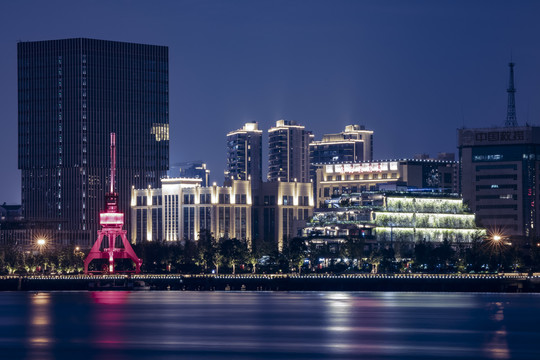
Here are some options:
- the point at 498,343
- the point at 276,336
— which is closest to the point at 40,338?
the point at 276,336

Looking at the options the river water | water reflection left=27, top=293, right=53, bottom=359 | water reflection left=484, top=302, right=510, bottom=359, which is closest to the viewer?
water reflection left=484, top=302, right=510, bottom=359

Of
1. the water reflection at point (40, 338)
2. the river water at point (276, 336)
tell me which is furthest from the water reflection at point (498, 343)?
the water reflection at point (40, 338)

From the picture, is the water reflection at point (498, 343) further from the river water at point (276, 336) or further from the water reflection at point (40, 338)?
the water reflection at point (40, 338)

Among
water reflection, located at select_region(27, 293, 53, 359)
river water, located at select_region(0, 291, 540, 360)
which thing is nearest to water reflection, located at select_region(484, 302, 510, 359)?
river water, located at select_region(0, 291, 540, 360)

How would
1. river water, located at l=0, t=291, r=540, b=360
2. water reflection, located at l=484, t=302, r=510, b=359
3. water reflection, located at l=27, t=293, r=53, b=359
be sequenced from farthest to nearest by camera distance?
1. water reflection, located at l=27, t=293, r=53, b=359
2. river water, located at l=0, t=291, r=540, b=360
3. water reflection, located at l=484, t=302, r=510, b=359

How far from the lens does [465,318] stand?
19138cm

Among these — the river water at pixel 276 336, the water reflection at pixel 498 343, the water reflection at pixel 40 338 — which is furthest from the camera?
the water reflection at pixel 40 338

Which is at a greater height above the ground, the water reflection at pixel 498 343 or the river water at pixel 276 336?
the river water at pixel 276 336

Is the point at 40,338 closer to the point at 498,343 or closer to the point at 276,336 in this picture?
the point at 276,336

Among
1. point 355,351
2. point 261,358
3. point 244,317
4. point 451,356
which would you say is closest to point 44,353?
point 261,358

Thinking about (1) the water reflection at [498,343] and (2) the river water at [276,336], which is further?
(2) the river water at [276,336]

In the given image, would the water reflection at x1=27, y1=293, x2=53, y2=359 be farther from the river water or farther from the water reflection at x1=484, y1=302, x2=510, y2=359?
the water reflection at x1=484, y1=302, x2=510, y2=359

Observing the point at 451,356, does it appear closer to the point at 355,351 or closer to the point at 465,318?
the point at 355,351

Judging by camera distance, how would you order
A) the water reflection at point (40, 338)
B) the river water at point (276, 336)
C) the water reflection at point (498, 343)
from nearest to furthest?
the water reflection at point (498, 343)
the river water at point (276, 336)
the water reflection at point (40, 338)
